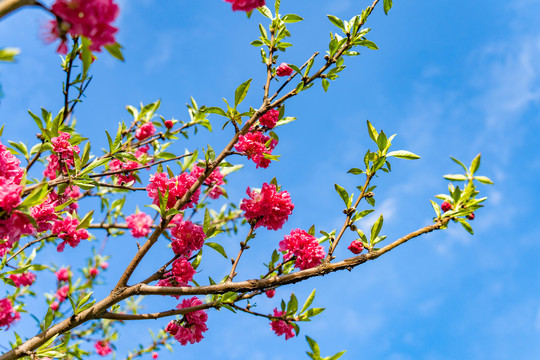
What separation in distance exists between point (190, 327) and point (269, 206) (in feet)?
3.61

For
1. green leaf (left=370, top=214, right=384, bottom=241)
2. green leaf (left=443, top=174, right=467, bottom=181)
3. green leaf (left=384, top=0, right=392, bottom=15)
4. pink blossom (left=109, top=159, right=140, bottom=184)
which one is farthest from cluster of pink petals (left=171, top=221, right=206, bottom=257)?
green leaf (left=384, top=0, right=392, bottom=15)

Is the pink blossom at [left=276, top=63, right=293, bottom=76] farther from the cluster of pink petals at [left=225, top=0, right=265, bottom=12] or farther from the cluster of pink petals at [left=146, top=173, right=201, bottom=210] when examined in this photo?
the cluster of pink petals at [left=225, top=0, right=265, bottom=12]

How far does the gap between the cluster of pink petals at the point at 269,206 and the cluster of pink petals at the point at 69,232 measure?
5.35 ft

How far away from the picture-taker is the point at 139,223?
18.6ft

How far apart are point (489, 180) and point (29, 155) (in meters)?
4.02

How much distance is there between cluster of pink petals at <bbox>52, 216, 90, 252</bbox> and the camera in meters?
3.48

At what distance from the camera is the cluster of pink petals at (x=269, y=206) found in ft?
9.38

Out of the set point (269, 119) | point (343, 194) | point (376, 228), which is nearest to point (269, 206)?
point (343, 194)

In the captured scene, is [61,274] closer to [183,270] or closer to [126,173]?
[126,173]

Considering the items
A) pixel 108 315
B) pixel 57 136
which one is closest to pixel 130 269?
pixel 108 315

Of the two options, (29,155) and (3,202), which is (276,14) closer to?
(3,202)

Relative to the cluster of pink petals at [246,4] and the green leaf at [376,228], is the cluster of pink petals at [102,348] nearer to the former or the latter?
the green leaf at [376,228]

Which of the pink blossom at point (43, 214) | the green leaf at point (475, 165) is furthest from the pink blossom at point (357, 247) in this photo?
the pink blossom at point (43, 214)

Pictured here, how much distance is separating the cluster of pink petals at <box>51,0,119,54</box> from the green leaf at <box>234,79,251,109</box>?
134cm
